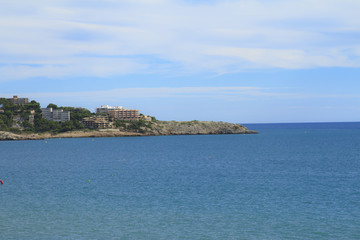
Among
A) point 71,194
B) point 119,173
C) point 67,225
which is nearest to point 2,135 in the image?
point 119,173

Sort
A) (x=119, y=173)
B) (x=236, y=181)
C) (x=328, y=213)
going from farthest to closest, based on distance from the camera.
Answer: (x=119, y=173)
(x=236, y=181)
(x=328, y=213)

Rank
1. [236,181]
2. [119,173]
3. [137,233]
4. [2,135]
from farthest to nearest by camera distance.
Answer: [2,135] → [119,173] → [236,181] → [137,233]

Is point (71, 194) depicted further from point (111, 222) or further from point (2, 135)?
point (2, 135)

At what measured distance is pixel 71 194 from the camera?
45312mm

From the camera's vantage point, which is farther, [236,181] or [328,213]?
[236,181]

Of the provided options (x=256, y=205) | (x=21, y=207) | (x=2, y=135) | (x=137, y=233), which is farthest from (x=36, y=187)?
(x=2, y=135)

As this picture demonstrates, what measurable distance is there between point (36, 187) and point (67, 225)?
2117 cm

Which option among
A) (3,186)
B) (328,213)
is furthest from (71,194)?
(328,213)

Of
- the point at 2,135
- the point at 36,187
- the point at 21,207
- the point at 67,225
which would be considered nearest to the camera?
the point at 67,225

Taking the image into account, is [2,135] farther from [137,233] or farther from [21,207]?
[137,233]

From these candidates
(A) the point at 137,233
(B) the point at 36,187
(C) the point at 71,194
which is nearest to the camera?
(A) the point at 137,233

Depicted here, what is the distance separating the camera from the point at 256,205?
38625mm

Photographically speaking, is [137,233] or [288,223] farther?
Result: [288,223]

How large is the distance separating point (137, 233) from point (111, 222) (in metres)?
3.92
